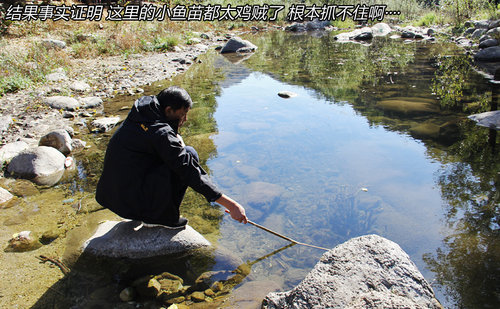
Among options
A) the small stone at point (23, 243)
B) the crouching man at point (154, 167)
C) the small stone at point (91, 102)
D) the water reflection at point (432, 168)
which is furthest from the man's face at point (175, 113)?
the small stone at point (91, 102)

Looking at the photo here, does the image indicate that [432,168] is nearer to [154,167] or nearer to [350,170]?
[350,170]

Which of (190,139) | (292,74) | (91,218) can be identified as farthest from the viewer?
(292,74)

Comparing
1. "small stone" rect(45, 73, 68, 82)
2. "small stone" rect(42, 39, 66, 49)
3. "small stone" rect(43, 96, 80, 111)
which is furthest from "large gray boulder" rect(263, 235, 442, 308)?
"small stone" rect(42, 39, 66, 49)

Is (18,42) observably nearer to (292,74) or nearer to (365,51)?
(292,74)

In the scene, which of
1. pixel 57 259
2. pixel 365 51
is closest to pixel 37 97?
pixel 57 259

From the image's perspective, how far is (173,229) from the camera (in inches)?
130

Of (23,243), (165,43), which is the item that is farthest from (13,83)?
(165,43)

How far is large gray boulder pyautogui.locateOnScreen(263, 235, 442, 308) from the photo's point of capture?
2.22 metres

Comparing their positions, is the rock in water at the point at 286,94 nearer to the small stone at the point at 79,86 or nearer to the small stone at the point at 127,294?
the small stone at the point at 79,86

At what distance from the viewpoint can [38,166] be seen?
15.6ft

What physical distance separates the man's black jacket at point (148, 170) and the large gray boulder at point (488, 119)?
548 cm

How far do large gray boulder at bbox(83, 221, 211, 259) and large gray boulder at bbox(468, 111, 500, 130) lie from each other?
17.8 feet

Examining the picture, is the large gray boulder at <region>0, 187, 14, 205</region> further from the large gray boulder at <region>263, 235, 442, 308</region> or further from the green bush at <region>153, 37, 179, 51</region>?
the green bush at <region>153, 37, 179, 51</region>

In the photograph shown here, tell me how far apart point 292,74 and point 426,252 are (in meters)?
8.35
